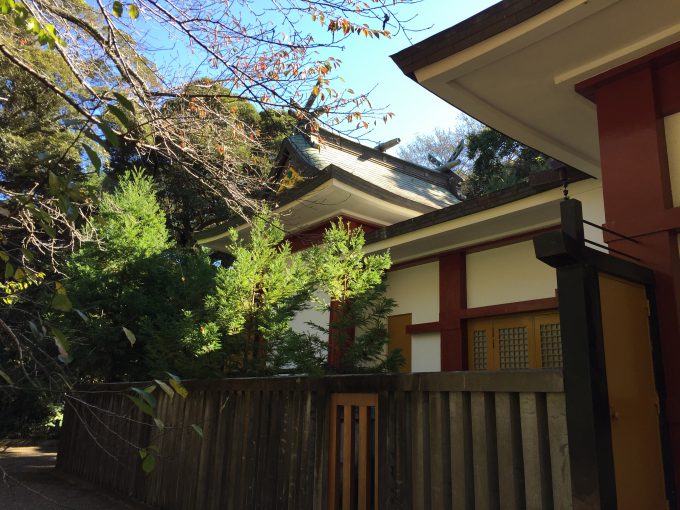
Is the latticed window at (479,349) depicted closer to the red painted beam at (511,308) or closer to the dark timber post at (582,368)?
the red painted beam at (511,308)

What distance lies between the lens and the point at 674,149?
362 centimetres

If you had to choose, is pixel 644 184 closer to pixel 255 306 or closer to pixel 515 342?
pixel 515 342

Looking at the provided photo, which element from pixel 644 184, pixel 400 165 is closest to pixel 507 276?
pixel 644 184

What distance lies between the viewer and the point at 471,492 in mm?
3182

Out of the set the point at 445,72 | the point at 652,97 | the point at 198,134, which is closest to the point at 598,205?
the point at 652,97

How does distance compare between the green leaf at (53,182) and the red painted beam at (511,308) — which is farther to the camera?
the red painted beam at (511,308)

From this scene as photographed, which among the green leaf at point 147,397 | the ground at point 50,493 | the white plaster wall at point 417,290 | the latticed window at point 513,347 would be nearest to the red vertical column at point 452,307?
the white plaster wall at point 417,290

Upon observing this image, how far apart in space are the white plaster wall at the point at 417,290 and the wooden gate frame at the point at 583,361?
16.6 ft

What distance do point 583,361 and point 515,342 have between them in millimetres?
4412

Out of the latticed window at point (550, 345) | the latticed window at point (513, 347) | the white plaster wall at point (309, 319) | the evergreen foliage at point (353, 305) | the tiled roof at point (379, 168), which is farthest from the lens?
the tiled roof at point (379, 168)

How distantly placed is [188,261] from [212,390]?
150 inches

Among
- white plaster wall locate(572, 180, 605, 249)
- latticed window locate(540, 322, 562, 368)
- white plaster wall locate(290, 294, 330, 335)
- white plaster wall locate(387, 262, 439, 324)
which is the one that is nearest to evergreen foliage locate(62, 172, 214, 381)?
white plaster wall locate(290, 294, 330, 335)

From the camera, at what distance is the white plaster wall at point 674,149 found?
140 inches

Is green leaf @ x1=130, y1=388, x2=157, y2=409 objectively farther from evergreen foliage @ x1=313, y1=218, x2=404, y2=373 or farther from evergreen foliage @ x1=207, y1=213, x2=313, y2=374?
evergreen foliage @ x1=207, y1=213, x2=313, y2=374
